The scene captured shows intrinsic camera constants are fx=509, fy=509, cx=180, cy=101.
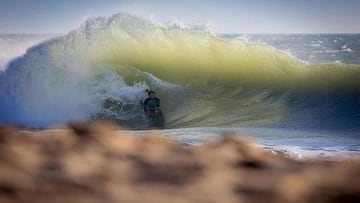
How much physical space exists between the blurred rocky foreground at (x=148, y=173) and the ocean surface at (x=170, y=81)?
19.3 feet

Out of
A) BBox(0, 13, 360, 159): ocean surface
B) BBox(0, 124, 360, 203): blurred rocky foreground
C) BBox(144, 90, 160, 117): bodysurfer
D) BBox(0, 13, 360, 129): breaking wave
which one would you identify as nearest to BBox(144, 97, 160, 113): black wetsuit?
BBox(144, 90, 160, 117): bodysurfer

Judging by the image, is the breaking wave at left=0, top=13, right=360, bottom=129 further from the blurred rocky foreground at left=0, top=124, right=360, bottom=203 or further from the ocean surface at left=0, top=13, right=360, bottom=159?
the blurred rocky foreground at left=0, top=124, right=360, bottom=203

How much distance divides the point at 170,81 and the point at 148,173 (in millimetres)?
8655

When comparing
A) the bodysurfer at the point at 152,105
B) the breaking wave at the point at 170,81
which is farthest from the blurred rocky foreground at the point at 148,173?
the breaking wave at the point at 170,81

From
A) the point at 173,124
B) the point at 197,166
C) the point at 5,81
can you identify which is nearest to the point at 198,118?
the point at 173,124

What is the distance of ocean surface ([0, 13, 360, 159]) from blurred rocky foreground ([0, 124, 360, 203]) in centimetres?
588

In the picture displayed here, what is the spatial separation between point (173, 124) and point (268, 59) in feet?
12.3

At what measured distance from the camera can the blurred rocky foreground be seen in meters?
0.68

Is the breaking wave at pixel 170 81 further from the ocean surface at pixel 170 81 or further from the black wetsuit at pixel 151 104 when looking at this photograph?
the black wetsuit at pixel 151 104

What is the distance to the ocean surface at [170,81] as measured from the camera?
7.81 meters

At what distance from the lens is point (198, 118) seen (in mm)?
7766

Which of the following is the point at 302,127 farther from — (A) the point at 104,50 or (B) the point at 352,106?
(A) the point at 104,50

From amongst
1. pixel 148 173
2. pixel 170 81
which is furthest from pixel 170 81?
pixel 148 173

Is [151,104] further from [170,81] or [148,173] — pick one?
[148,173]
